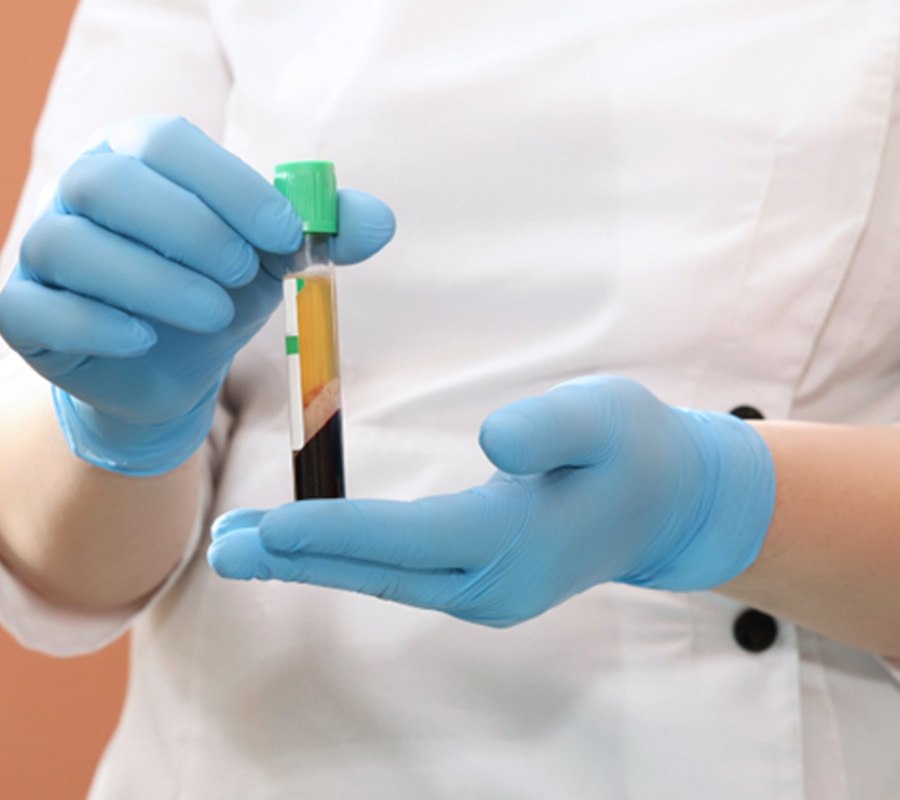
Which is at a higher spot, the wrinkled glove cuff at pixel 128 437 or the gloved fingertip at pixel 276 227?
the gloved fingertip at pixel 276 227

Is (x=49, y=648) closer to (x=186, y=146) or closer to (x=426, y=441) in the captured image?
(x=426, y=441)

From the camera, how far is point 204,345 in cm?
68

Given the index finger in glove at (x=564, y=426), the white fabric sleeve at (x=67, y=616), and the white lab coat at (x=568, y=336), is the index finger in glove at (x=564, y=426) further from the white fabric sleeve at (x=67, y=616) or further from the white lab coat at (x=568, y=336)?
the white fabric sleeve at (x=67, y=616)

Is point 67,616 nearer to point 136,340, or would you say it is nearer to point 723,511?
point 136,340

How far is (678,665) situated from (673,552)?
114 millimetres

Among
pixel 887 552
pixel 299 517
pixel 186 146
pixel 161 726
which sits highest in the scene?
pixel 186 146

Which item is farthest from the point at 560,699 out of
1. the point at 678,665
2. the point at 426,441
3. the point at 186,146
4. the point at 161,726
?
the point at 186,146

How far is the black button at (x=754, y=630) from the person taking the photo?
2.66ft

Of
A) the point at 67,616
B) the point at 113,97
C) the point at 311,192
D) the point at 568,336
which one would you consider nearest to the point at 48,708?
the point at 67,616

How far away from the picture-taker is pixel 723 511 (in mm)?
724

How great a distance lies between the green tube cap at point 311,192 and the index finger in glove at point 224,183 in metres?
0.01

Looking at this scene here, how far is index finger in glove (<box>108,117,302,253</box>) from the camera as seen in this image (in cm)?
62

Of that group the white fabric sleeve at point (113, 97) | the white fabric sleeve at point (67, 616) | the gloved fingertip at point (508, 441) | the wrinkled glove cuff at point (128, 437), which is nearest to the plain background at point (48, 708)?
the white fabric sleeve at point (113, 97)

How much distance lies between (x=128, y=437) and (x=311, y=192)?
173 mm
